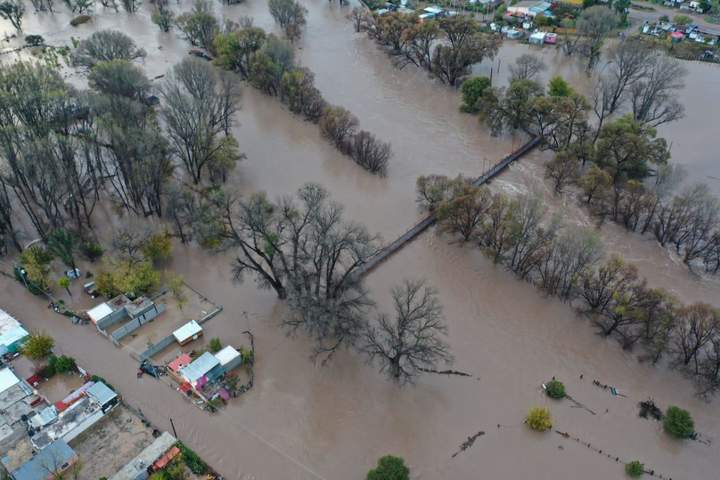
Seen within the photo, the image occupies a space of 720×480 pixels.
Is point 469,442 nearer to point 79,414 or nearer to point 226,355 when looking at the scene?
point 226,355

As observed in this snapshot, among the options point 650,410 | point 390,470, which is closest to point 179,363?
point 390,470

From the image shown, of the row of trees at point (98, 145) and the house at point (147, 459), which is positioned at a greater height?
the row of trees at point (98, 145)

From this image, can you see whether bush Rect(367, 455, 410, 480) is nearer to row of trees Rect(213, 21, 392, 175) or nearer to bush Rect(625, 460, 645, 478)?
bush Rect(625, 460, 645, 478)

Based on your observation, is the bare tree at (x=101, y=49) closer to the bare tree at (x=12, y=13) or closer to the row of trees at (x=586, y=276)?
the bare tree at (x=12, y=13)

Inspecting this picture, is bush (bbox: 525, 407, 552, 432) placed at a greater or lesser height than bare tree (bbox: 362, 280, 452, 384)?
lesser

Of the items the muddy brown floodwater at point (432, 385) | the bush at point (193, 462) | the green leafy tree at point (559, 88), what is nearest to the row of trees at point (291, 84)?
the muddy brown floodwater at point (432, 385)

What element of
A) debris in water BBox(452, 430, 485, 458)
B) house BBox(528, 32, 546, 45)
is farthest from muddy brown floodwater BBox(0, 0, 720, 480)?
house BBox(528, 32, 546, 45)
